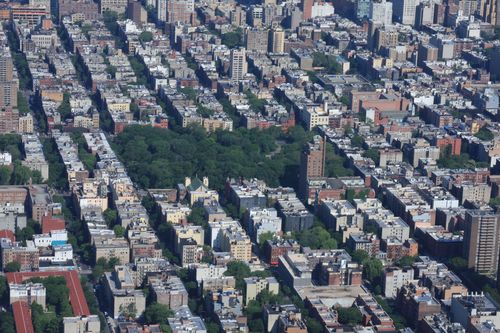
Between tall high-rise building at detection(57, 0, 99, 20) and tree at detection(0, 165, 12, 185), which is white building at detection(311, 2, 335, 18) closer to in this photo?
tall high-rise building at detection(57, 0, 99, 20)

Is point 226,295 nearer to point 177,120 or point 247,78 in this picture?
point 177,120

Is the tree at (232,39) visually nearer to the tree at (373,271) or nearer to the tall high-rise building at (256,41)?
the tall high-rise building at (256,41)

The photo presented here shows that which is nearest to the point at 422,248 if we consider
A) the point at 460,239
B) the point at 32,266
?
the point at 460,239

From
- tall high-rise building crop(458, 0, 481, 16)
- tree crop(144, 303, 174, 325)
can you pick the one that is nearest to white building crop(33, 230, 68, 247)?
tree crop(144, 303, 174, 325)

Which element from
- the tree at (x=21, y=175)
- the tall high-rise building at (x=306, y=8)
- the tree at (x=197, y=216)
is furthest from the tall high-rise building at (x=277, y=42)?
the tree at (x=197, y=216)

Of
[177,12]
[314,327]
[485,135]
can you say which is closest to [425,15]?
[177,12]

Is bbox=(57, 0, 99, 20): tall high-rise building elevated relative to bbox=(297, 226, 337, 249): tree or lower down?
elevated
